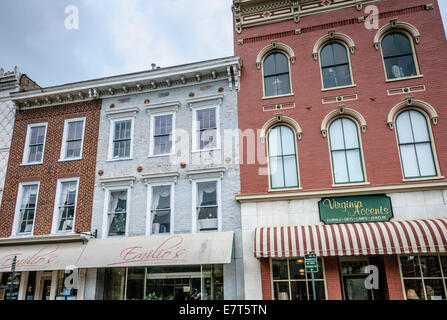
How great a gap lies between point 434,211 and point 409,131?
3.26 m

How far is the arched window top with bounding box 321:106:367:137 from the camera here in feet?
45.9

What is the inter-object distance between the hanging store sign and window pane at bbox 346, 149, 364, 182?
0.88 meters

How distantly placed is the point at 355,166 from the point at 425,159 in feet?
8.38

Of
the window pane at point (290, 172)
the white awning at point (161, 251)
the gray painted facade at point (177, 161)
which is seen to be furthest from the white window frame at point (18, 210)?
the window pane at point (290, 172)

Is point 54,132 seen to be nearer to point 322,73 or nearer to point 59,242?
point 59,242

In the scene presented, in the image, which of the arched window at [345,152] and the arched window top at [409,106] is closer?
the arched window top at [409,106]

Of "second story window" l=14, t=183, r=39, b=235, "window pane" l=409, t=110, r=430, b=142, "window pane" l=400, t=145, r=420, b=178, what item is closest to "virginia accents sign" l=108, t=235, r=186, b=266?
"second story window" l=14, t=183, r=39, b=235

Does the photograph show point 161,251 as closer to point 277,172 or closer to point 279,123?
point 277,172

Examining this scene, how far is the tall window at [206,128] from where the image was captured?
15.6m

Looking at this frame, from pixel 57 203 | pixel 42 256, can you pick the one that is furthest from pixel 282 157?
pixel 42 256

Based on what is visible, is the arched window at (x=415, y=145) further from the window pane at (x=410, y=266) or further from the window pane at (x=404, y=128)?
the window pane at (x=410, y=266)

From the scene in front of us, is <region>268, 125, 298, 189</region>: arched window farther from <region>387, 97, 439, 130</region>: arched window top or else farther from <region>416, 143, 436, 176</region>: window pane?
<region>416, 143, 436, 176</region>: window pane

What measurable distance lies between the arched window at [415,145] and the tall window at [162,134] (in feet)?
32.3
